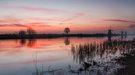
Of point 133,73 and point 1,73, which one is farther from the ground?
point 133,73

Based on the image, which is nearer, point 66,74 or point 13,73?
point 66,74

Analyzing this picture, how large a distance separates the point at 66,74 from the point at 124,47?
19229mm

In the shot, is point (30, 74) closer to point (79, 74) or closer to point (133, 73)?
point (79, 74)

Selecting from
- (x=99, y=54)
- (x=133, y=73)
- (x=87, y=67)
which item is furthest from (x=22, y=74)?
(x=99, y=54)

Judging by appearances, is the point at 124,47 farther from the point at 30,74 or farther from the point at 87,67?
the point at 30,74

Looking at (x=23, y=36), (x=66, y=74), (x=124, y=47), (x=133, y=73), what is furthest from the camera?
(x=23, y=36)

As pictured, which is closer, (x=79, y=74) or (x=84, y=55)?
(x=79, y=74)

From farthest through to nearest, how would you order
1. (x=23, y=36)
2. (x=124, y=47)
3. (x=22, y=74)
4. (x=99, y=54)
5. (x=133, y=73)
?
(x=23, y=36), (x=124, y=47), (x=99, y=54), (x=22, y=74), (x=133, y=73)

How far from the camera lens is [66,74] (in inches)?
600

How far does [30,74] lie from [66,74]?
8.65ft

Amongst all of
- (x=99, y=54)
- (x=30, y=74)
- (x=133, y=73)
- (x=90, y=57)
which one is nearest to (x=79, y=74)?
(x=30, y=74)

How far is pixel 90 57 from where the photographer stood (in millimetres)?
23344

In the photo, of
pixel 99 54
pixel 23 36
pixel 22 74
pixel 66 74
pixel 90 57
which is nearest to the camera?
pixel 66 74

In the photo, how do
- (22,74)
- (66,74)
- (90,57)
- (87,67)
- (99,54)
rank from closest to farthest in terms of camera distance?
(66,74) → (22,74) → (87,67) → (90,57) → (99,54)
